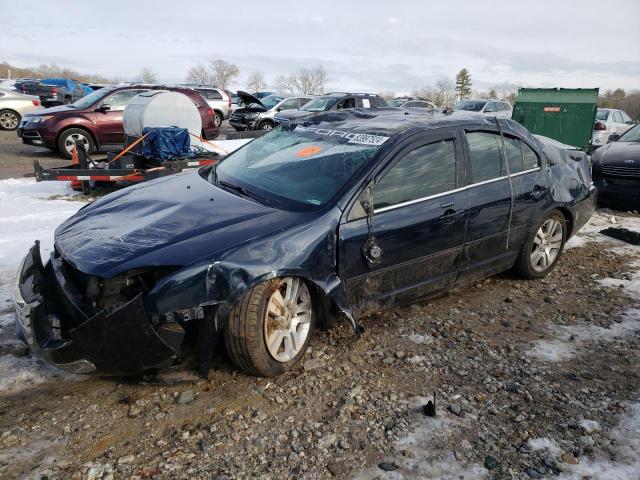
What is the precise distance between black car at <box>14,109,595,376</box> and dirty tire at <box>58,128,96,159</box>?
8023 mm

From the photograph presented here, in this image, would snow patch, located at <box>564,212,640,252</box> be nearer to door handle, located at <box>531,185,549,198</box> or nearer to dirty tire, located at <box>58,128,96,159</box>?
door handle, located at <box>531,185,549,198</box>

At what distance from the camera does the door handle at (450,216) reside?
3.63 meters

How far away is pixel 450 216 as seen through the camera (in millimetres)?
3670

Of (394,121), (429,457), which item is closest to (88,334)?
(429,457)

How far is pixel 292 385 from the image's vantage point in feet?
10.0

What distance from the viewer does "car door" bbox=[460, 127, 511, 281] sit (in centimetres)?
389

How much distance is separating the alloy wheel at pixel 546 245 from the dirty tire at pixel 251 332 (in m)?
2.89

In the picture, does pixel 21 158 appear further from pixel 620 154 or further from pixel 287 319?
pixel 620 154

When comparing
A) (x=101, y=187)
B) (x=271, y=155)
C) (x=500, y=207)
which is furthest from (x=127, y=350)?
(x=101, y=187)

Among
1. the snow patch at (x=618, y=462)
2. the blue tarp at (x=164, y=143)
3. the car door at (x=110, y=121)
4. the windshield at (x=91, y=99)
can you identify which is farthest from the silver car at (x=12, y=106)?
the snow patch at (x=618, y=462)

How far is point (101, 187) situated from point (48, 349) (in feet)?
21.0

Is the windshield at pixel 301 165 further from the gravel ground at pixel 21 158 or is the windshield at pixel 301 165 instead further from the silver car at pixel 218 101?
the silver car at pixel 218 101

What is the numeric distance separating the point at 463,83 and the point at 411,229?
9377 cm

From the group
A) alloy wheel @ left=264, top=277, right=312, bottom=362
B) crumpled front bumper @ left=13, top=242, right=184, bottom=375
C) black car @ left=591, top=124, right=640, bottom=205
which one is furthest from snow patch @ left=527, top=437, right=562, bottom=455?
black car @ left=591, top=124, right=640, bottom=205
